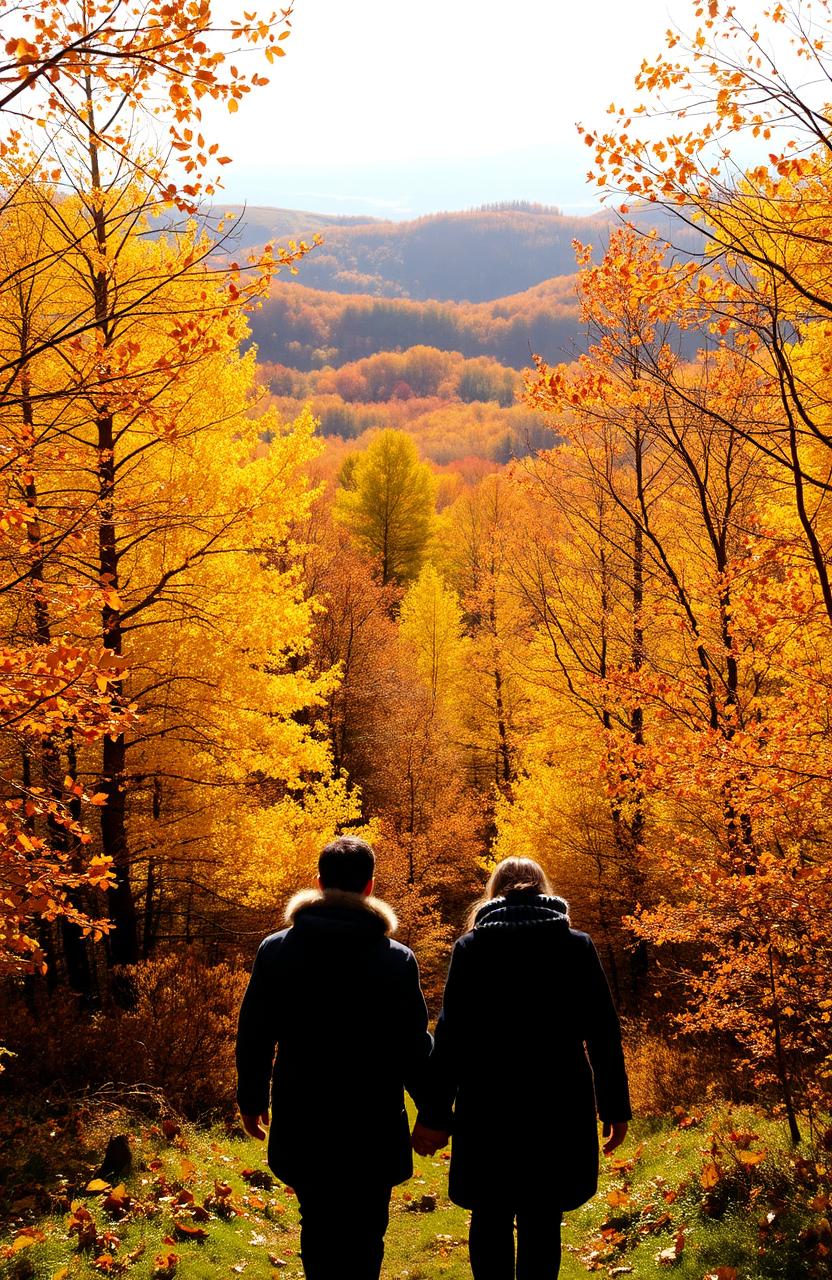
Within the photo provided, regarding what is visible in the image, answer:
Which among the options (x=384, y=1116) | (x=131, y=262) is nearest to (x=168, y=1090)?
(x=384, y=1116)

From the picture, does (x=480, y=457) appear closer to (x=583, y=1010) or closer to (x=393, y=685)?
(x=393, y=685)

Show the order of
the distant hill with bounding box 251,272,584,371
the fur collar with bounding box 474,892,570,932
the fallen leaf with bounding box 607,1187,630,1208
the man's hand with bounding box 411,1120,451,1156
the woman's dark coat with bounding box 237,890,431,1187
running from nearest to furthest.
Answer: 1. the woman's dark coat with bounding box 237,890,431,1187
2. the fur collar with bounding box 474,892,570,932
3. the man's hand with bounding box 411,1120,451,1156
4. the fallen leaf with bounding box 607,1187,630,1208
5. the distant hill with bounding box 251,272,584,371

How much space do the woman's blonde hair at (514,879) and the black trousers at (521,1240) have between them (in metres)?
0.90

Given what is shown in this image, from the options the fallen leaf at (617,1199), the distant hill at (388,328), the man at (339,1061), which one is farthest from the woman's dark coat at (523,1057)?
the distant hill at (388,328)

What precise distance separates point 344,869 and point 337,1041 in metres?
0.53

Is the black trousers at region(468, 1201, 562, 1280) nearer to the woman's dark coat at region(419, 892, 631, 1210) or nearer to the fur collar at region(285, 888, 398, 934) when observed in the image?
the woman's dark coat at region(419, 892, 631, 1210)

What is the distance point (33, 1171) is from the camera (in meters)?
5.37

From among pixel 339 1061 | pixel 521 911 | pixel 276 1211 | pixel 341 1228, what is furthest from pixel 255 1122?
pixel 276 1211

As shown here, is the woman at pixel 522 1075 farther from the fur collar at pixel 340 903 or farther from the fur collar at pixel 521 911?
the fur collar at pixel 340 903

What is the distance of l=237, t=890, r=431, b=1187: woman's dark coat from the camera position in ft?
8.83

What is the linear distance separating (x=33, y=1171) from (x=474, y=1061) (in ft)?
13.7

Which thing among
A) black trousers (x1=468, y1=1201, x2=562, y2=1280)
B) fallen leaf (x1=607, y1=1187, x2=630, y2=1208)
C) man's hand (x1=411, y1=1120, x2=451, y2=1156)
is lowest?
Result: fallen leaf (x1=607, y1=1187, x2=630, y2=1208)

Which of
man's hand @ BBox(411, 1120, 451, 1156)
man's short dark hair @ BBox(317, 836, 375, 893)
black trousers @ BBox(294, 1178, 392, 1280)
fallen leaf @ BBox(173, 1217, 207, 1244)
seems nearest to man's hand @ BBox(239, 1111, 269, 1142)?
black trousers @ BBox(294, 1178, 392, 1280)

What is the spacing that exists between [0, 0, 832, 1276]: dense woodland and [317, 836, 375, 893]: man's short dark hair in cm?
141
